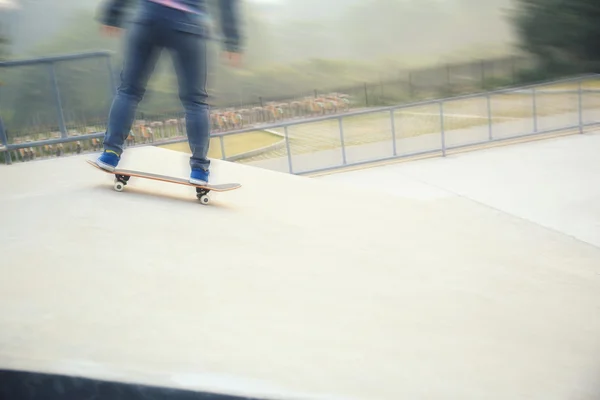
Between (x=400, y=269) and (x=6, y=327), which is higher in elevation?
(x=6, y=327)

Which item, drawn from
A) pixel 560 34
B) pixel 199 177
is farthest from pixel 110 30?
pixel 560 34

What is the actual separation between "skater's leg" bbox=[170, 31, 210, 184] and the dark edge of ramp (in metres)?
1.89

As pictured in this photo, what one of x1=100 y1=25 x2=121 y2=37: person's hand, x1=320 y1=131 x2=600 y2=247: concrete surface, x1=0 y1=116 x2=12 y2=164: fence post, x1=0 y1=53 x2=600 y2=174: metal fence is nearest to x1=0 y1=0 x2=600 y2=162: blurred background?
x1=0 y1=53 x2=600 y2=174: metal fence

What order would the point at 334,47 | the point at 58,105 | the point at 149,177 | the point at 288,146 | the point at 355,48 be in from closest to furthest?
the point at 149,177 → the point at 58,105 → the point at 288,146 → the point at 334,47 → the point at 355,48

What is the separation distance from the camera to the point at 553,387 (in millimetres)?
1703

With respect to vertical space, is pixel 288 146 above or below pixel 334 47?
below

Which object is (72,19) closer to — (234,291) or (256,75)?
(256,75)

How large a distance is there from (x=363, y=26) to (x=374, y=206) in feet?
73.1

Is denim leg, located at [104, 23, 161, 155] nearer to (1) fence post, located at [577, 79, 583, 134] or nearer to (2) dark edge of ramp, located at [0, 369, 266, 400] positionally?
(2) dark edge of ramp, located at [0, 369, 266, 400]

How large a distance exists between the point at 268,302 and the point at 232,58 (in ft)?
5.08

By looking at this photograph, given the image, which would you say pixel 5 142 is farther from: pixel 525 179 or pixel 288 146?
pixel 525 179

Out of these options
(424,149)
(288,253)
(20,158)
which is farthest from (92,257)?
(424,149)

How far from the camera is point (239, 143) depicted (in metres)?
10.7

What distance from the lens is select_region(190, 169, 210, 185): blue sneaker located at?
3033 millimetres
